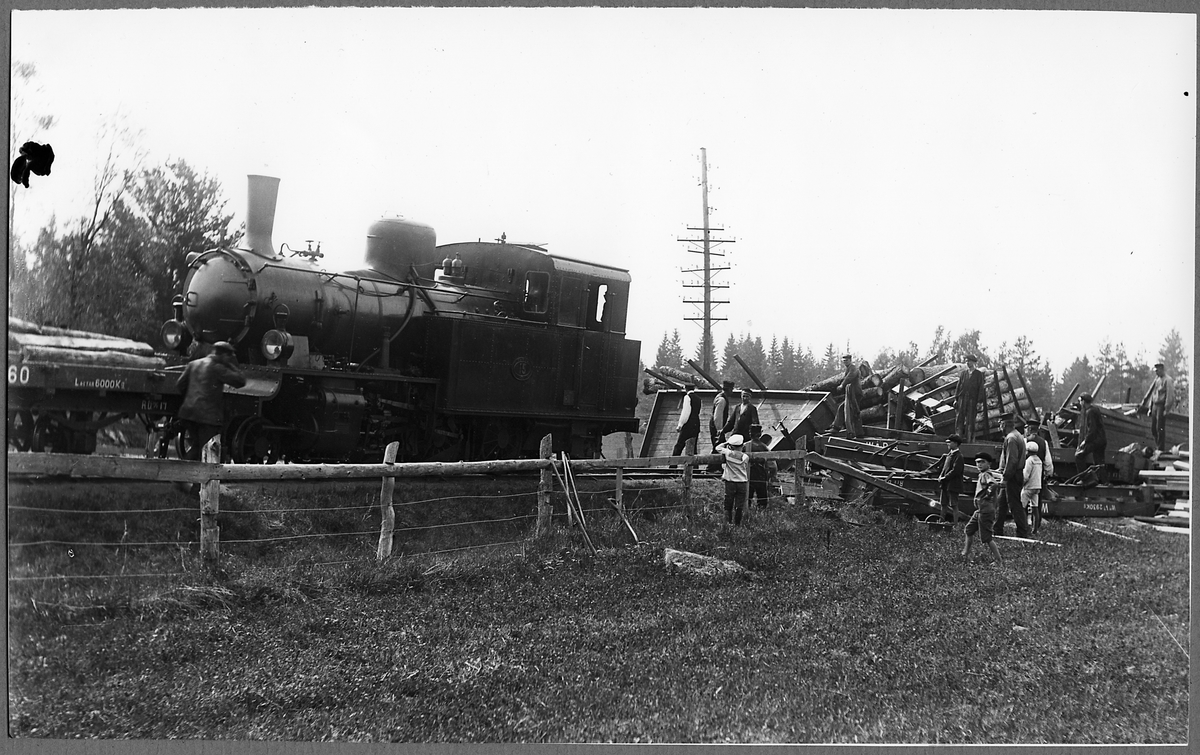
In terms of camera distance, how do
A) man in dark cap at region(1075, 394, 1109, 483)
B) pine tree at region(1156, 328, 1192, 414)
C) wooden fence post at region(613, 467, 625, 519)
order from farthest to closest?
wooden fence post at region(613, 467, 625, 519) → man in dark cap at region(1075, 394, 1109, 483) → pine tree at region(1156, 328, 1192, 414)

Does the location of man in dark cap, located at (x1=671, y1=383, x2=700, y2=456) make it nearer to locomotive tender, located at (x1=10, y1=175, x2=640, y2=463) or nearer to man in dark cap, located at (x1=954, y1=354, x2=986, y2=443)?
locomotive tender, located at (x1=10, y1=175, x2=640, y2=463)

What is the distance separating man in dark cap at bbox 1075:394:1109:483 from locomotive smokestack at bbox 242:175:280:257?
5377mm

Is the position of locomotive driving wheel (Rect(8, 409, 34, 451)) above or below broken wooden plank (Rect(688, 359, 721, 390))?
below

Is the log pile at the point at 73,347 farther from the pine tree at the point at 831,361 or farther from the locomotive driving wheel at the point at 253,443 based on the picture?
the pine tree at the point at 831,361

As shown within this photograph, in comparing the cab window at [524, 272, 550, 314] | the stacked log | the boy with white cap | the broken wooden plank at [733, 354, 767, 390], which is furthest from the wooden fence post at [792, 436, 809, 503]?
the cab window at [524, 272, 550, 314]

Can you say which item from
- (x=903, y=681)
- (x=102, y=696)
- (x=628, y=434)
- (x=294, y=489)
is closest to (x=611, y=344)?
(x=628, y=434)

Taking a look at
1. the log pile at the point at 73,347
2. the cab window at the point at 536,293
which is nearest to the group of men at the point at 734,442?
the cab window at the point at 536,293

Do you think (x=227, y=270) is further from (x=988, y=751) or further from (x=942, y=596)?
(x=988, y=751)

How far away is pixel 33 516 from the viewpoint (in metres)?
4.85

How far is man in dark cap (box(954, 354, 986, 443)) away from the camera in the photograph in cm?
632

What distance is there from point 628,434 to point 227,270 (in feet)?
16.3

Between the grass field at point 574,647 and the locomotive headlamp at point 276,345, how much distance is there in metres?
1.90

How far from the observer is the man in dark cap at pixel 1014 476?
255 inches

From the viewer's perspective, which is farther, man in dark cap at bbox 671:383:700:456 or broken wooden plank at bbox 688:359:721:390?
man in dark cap at bbox 671:383:700:456
